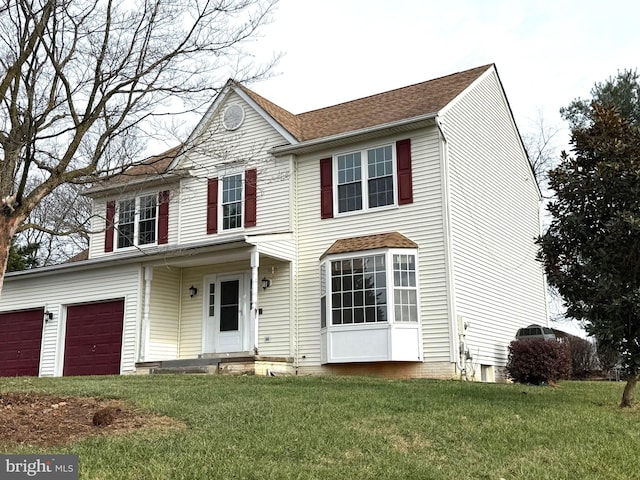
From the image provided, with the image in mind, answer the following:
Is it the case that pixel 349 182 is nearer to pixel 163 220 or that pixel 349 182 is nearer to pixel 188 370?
pixel 163 220

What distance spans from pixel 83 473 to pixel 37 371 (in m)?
14.0

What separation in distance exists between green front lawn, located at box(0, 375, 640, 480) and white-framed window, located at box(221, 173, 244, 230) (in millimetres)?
7387

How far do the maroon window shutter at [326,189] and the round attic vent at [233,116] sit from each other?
2.83m

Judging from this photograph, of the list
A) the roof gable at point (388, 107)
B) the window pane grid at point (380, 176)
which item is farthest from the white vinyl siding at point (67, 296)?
the window pane grid at point (380, 176)

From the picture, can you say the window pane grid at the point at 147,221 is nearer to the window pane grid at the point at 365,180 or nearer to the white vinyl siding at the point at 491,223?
the window pane grid at the point at 365,180

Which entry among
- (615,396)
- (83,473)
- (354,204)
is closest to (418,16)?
(354,204)

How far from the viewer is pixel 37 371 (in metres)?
18.5

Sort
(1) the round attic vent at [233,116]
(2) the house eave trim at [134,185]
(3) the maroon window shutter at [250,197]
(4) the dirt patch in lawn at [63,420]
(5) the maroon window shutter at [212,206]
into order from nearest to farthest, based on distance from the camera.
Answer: (4) the dirt patch in lawn at [63,420]
(2) the house eave trim at [134,185]
(3) the maroon window shutter at [250,197]
(5) the maroon window shutter at [212,206]
(1) the round attic vent at [233,116]

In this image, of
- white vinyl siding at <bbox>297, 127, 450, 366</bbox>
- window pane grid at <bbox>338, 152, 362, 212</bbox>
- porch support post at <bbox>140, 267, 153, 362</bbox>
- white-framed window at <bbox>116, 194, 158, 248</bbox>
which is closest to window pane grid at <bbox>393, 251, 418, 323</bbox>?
white vinyl siding at <bbox>297, 127, 450, 366</bbox>

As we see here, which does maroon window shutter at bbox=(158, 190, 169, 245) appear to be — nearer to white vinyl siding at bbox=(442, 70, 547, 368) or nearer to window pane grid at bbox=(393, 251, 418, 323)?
window pane grid at bbox=(393, 251, 418, 323)

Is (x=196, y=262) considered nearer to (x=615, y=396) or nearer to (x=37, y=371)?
(x=37, y=371)

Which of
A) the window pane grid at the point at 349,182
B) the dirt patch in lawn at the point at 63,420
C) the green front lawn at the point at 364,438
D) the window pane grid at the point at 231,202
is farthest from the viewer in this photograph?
the window pane grid at the point at 231,202

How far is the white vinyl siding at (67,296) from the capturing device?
1719cm

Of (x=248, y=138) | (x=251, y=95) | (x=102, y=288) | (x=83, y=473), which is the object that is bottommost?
(x=83, y=473)
